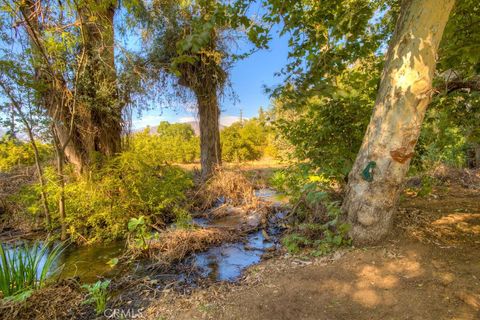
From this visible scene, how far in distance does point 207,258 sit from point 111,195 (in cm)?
231

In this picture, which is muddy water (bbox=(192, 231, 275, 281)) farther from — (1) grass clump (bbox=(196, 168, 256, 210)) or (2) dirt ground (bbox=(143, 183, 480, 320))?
(1) grass clump (bbox=(196, 168, 256, 210))

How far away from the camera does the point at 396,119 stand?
9.32 ft

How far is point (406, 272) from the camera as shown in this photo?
263 cm

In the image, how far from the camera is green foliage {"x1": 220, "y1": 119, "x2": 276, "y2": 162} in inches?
650

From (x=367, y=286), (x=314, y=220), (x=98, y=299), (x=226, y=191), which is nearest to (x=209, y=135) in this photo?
(x=226, y=191)

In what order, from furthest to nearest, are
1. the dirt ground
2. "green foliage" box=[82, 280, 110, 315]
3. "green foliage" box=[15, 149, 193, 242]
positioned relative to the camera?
"green foliage" box=[15, 149, 193, 242]
"green foliage" box=[82, 280, 110, 315]
the dirt ground

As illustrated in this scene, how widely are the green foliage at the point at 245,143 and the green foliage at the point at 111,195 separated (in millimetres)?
10349

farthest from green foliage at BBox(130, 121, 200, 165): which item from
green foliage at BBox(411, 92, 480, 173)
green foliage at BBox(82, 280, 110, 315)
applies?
green foliage at BBox(411, 92, 480, 173)

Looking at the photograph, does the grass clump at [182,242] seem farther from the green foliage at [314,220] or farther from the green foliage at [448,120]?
the green foliage at [448,120]

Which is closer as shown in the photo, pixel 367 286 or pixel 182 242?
pixel 367 286

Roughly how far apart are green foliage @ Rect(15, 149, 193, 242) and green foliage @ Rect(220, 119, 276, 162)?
34.0ft

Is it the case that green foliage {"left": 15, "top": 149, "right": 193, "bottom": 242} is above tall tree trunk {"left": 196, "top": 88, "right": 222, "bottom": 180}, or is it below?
below

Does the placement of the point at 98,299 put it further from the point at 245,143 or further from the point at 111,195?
the point at 245,143

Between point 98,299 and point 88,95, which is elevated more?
point 88,95
